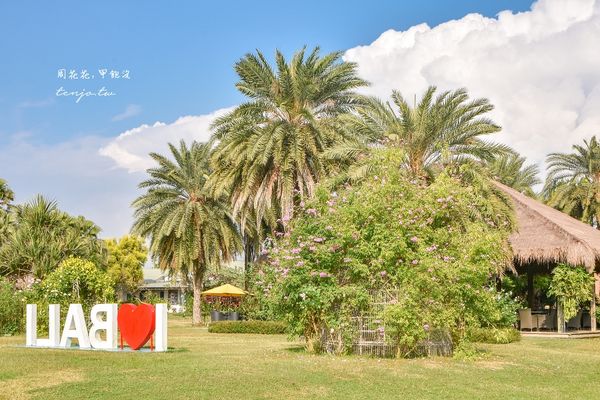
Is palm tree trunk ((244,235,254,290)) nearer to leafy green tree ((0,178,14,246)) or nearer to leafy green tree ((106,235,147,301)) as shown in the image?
leafy green tree ((0,178,14,246))

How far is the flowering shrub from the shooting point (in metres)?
17.8

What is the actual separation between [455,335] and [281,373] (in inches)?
236

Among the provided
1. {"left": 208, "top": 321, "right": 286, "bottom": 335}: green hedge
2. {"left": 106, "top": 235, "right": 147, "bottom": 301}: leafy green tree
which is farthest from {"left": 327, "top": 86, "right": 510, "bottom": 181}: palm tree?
{"left": 106, "top": 235, "right": 147, "bottom": 301}: leafy green tree

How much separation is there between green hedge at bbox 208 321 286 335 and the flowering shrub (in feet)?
37.6

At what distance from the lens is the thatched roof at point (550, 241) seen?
93.8ft

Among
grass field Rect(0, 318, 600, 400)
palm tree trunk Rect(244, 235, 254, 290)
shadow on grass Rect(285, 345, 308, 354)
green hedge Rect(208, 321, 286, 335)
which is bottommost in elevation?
green hedge Rect(208, 321, 286, 335)

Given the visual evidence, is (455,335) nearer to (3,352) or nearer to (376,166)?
(376,166)

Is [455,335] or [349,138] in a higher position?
[349,138]

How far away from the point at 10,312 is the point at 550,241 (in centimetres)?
2102

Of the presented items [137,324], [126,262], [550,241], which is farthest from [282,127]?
[126,262]

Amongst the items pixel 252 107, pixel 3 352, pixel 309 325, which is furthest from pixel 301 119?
pixel 3 352

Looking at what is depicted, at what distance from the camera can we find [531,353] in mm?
20234

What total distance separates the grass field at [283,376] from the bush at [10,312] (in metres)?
10.2

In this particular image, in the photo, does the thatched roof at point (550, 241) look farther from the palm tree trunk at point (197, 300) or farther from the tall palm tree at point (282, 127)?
the palm tree trunk at point (197, 300)
